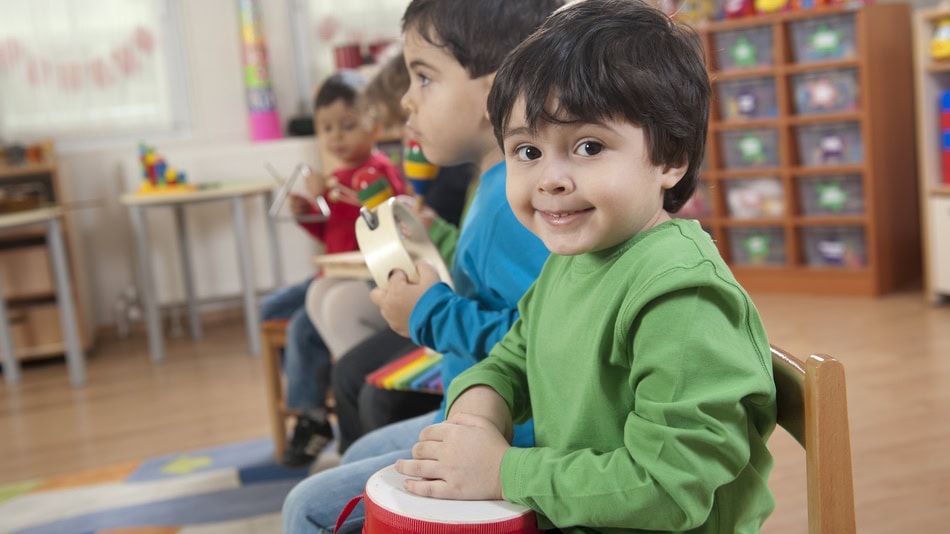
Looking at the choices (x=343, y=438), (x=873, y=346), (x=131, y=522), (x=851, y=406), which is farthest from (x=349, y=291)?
(x=873, y=346)

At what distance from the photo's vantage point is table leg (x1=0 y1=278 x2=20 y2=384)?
150 inches

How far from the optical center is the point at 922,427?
252 centimetres

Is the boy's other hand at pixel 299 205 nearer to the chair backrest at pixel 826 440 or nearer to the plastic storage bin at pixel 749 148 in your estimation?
the chair backrest at pixel 826 440

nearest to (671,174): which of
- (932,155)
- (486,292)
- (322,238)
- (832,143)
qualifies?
(486,292)

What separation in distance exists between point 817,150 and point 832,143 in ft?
0.26

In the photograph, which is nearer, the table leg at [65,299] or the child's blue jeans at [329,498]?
the child's blue jeans at [329,498]

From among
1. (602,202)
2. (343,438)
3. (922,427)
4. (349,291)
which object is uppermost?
(602,202)

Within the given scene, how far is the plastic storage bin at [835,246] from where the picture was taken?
4227 mm

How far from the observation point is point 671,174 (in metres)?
0.89

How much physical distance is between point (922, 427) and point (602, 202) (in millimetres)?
1988

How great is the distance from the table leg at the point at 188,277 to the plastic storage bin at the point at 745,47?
2.45 meters

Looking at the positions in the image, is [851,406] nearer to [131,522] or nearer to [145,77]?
[131,522]

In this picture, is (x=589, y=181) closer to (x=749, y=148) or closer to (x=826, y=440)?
(x=826, y=440)

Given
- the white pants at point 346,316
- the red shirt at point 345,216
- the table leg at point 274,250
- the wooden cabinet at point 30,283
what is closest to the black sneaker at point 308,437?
the white pants at point 346,316
